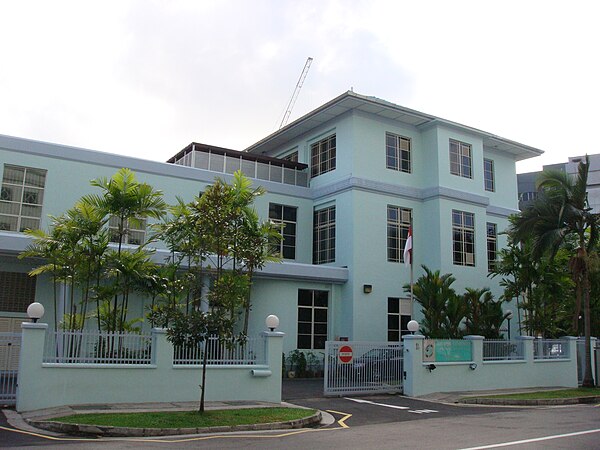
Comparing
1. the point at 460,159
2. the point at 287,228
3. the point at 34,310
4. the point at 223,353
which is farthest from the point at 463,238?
the point at 34,310

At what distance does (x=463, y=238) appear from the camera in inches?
1134

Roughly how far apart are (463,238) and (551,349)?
6969 mm

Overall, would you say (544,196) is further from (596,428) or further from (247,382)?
(247,382)

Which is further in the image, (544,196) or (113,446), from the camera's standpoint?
(544,196)

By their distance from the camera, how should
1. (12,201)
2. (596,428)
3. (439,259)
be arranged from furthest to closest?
(439,259), (12,201), (596,428)

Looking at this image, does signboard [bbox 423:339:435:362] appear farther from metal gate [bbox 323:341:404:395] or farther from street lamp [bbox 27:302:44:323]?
street lamp [bbox 27:302:44:323]

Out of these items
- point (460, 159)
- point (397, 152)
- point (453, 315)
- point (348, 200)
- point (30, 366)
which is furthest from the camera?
point (460, 159)

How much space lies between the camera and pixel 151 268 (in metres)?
17.3

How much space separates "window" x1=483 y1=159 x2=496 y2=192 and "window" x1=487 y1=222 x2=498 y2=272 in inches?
82.8

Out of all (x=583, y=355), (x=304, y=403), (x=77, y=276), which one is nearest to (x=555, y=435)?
(x=304, y=403)

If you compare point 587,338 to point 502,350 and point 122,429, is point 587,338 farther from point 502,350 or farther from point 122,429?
point 122,429

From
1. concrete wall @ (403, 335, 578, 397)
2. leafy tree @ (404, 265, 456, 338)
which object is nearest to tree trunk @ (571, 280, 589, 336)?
concrete wall @ (403, 335, 578, 397)

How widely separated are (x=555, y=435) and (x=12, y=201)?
1915cm

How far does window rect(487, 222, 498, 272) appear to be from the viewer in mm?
30017
